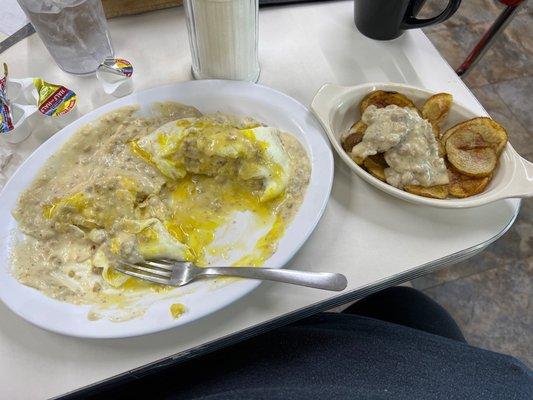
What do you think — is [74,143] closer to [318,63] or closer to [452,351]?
[318,63]

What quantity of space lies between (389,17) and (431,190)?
1.34 feet

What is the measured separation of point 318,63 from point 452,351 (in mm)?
614

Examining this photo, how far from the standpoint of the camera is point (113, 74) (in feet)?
2.70

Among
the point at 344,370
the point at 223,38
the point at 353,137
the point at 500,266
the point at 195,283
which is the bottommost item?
the point at 500,266

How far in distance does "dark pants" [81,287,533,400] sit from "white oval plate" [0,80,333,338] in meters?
0.15

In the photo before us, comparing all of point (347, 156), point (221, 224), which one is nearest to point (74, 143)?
point (221, 224)

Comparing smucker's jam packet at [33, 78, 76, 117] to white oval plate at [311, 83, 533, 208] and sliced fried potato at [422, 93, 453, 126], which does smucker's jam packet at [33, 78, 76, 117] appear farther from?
sliced fried potato at [422, 93, 453, 126]

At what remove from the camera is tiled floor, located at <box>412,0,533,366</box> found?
1.27 meters

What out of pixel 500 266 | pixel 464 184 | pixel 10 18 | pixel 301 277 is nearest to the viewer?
pixel 301 277

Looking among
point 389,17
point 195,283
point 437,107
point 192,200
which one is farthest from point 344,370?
point 389,17

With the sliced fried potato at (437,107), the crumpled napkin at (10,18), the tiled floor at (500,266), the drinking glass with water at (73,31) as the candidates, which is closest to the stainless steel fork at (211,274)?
the sliced fried potato at (437,107)

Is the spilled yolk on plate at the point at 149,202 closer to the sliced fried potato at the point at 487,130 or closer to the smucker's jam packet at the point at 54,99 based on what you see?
the smucker's jam packet at the point at 54,99

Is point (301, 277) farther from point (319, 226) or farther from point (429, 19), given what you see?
point (429, 19)

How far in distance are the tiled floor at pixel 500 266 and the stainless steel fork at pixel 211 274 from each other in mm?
813
